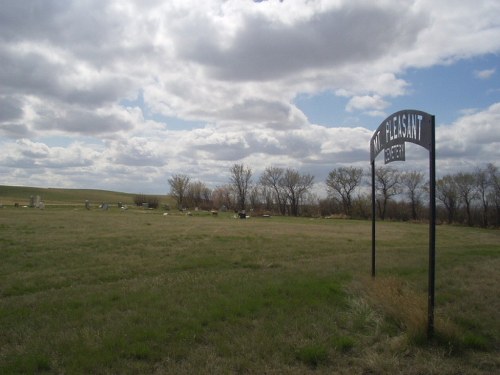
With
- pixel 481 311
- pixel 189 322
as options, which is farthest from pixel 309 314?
pixel 481 311

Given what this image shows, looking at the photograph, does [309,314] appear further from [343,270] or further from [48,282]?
[48,282]

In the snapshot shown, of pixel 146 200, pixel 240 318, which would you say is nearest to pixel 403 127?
pixel 240 318

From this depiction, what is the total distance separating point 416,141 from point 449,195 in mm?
66912

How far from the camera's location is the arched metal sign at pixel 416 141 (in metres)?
5.61

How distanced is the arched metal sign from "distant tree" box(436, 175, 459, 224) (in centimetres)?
6299

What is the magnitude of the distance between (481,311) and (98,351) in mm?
6102

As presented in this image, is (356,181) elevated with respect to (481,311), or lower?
elevated

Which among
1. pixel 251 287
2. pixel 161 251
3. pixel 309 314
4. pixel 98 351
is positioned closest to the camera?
pixel 98 351

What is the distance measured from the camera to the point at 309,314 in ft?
22.4

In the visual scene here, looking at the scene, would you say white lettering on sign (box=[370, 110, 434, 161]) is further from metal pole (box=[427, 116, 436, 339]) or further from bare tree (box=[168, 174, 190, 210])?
bare tree (box=[168, 174, 190, 210])

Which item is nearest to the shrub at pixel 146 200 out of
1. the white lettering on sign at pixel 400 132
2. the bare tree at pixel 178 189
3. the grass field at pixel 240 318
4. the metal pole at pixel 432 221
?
the bare tree at pixel 178 189

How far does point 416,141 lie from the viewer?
6305 millimetres

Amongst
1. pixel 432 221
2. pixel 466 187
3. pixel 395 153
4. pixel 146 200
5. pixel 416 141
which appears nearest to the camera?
pixel 432 221

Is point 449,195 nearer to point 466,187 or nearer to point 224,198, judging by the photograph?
point 466,187
